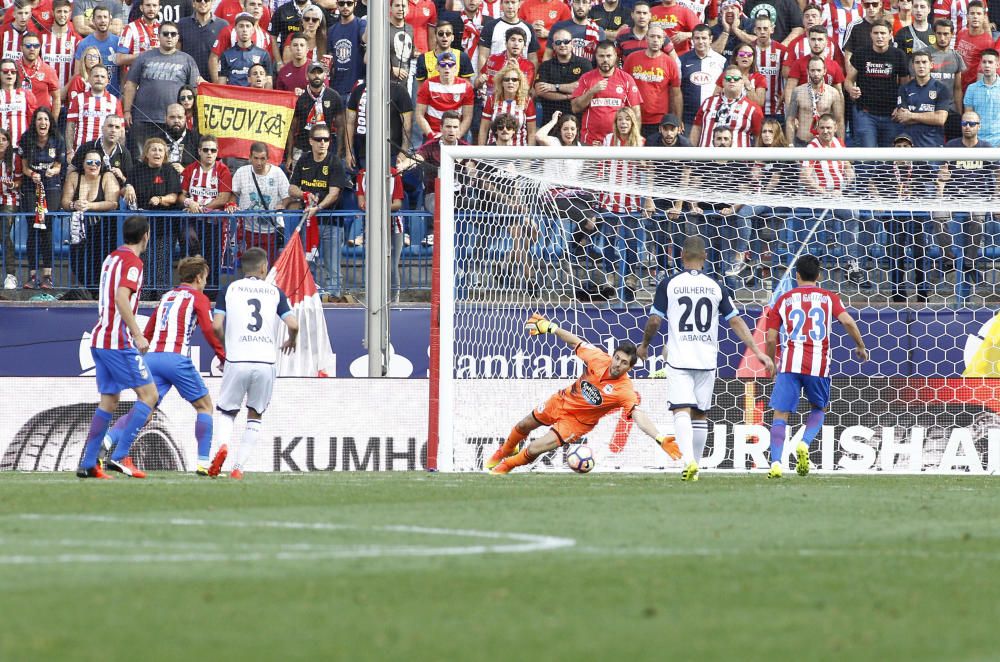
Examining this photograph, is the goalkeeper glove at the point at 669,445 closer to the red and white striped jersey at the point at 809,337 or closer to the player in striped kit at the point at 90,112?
the red and white striped jersey at the point at 809,337

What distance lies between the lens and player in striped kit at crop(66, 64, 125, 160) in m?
18.5

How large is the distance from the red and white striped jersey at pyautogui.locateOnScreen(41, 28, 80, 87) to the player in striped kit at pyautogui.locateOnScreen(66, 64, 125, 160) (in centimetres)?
98

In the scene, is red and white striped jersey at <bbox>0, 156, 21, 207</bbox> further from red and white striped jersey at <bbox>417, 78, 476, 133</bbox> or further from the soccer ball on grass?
the soccer ball on grass

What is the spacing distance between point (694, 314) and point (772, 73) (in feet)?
21.5

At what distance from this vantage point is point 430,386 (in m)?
14.8

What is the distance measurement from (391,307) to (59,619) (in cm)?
1250

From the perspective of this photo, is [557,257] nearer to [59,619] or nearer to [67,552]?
[67,552]

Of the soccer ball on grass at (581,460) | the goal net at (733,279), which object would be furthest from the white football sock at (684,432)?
the goal net at (733,279)

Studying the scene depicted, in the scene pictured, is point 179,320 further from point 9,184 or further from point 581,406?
point 9,184

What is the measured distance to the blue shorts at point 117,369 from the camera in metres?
12.0

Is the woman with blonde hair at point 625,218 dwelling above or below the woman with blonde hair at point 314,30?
below

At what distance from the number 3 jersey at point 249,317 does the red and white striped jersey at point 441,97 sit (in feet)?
20.6

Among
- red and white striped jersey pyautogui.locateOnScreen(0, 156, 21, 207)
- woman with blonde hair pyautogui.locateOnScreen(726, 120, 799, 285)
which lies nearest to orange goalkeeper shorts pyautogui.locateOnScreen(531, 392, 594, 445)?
woman with blonde hair pyautogui.locateOnScreen(726, 120, 799, 285)

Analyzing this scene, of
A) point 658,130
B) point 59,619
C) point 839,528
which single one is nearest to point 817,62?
point 658,130
